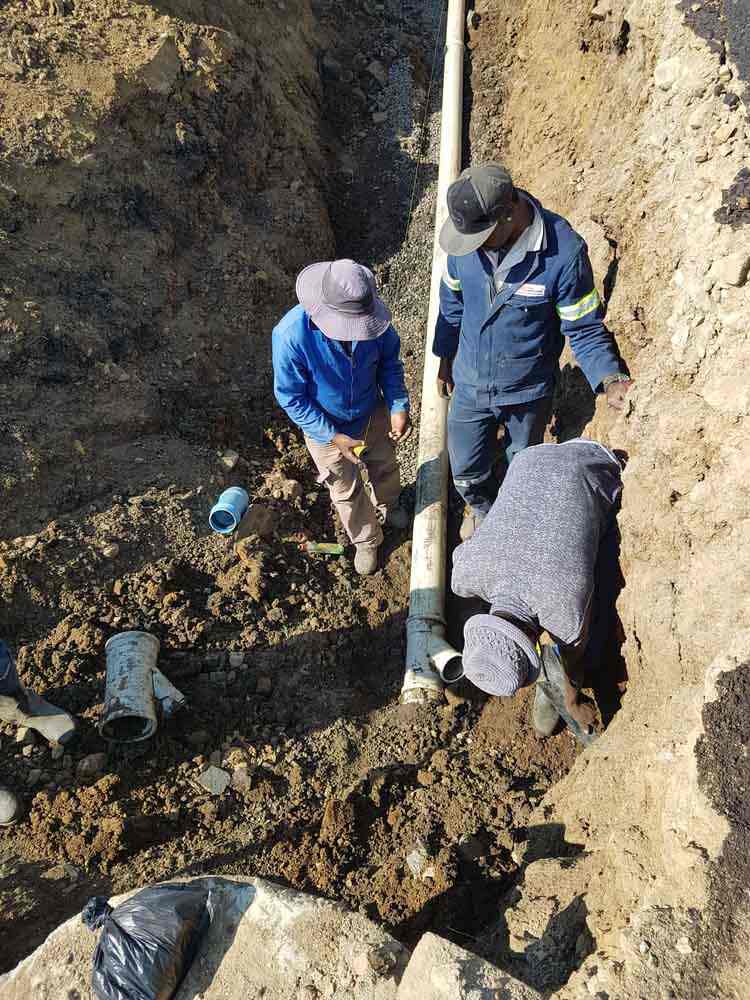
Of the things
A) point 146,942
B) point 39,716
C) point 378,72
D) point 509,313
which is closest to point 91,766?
point 39,716

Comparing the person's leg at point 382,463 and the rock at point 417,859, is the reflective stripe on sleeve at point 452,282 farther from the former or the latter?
the rock at point 417,859

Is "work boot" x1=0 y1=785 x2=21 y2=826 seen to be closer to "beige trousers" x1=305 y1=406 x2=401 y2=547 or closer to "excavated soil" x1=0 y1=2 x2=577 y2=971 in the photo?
"excavated soil" x1=0 y1=2 x2=577 y2=971

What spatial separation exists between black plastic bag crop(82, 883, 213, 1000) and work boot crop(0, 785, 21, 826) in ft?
3.82

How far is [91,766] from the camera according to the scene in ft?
11.3

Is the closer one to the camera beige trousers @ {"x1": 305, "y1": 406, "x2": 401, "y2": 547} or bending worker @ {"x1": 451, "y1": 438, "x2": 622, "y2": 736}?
bending worker @ {"x1": 451, "y1": 438, "x2": 622, "y2": 736}

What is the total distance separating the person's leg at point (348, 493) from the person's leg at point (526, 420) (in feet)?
3.28

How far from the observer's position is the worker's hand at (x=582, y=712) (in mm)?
3340

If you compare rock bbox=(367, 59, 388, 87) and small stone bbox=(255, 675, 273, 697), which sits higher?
rock bbox=(367, 59, 388, 87)

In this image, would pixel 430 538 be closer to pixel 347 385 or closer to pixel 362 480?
pixel 362 480

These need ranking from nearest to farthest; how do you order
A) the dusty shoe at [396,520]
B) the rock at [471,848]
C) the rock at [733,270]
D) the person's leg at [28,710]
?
the rock at [733,270]
the rock at [471,848]
the person's leg at [28,710]
the dusty shoe at [396,520]

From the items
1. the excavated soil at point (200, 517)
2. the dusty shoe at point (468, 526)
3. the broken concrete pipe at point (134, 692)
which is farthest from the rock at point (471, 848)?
the dusty shoe at point (468, 526)

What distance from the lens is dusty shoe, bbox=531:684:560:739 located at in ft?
11.8

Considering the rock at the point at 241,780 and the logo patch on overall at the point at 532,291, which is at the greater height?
the logo patch on overall at the point at 532,291

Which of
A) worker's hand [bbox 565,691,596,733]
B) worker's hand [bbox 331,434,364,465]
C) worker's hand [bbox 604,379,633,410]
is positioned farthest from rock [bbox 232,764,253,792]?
worker's hand [bbox 604,379,633,410]
